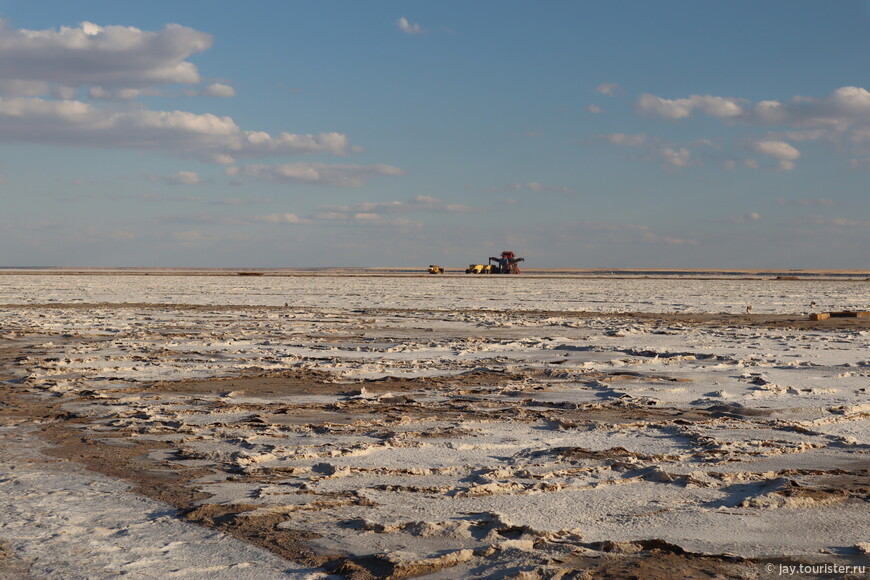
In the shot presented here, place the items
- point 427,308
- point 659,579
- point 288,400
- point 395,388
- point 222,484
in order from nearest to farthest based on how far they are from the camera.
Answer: point 659,579, point 222,484, point 288,400, point 395,388, point 427,308

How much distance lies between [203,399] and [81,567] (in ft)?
16.0

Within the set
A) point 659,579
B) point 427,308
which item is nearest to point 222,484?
point 659,579

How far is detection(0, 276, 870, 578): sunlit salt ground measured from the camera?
14.8 ft

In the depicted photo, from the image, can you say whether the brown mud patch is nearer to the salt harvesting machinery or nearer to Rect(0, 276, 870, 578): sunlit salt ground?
Rect(0, 276, 870, 578): sunlit salt ground

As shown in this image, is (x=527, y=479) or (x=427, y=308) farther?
(x=427, y=308)

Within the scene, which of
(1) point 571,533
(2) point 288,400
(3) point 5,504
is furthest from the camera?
(2) point 288,400

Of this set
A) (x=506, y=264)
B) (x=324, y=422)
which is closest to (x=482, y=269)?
(x=506, y=264)

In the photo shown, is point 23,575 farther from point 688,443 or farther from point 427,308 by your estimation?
point 427,308

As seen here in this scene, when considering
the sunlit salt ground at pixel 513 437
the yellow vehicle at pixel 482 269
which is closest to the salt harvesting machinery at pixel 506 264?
the yellow vehicle at pixel 482 269

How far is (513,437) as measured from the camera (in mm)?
6820

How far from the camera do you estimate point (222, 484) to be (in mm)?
5395

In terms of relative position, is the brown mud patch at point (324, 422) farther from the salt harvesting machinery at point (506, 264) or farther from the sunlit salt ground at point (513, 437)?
the salt harvesting machinery at point (506, 264)

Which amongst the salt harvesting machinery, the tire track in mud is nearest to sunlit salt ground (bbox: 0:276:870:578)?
the tire track in mud

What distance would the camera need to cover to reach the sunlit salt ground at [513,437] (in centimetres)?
450
